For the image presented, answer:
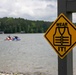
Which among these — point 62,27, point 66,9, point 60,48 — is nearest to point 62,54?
point 60,48

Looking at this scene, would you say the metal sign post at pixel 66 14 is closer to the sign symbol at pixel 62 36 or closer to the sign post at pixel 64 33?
the sign post at pixel 64 33

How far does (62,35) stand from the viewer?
5391 mm

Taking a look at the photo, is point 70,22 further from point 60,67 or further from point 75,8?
point 60,67

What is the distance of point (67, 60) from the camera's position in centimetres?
571

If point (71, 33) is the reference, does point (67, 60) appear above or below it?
below

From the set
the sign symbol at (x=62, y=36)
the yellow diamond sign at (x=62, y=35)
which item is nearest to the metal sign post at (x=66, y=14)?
the yellow diamond sign at (x=62, y=35)

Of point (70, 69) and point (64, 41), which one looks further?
point (70, 69)

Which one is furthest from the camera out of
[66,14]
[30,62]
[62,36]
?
[30,62]

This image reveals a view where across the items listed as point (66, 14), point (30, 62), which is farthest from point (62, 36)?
point (30, 62)

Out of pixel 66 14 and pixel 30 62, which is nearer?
pixel 66 14

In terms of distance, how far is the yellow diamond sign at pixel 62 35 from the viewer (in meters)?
5.39

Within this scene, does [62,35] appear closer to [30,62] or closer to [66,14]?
[66,14]

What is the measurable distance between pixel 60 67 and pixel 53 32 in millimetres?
762

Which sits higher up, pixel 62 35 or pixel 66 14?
pixel 66 14
